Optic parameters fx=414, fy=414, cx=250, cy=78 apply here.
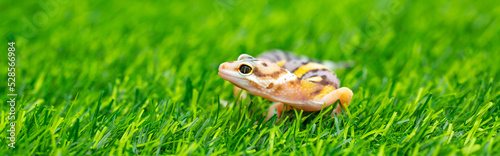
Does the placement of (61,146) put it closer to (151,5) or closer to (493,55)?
(151,5)

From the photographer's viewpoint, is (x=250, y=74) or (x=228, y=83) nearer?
(x=250, y=74)

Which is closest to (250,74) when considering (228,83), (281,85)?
(281,85)

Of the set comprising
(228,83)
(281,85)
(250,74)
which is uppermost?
(228,83)

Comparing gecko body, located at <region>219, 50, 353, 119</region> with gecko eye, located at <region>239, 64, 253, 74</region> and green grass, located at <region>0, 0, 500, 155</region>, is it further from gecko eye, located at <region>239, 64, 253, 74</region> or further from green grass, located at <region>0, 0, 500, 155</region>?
green grass, located at <region>0, 0, 500, 155</region>

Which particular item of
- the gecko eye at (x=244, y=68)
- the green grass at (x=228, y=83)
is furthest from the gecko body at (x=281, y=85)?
the green grass at (x=228, y=83)

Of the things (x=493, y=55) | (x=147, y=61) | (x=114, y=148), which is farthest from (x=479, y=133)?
(x=147, y=61)

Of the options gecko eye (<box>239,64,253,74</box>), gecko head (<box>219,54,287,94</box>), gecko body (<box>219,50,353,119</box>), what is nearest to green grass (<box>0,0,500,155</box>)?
gecko body (<box>219,50,353,119</box>)

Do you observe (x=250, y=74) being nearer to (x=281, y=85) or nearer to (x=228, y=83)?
(x=281, y=85)
